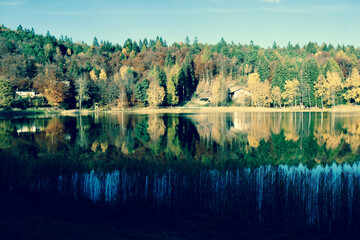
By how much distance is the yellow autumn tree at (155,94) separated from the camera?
86.4 m

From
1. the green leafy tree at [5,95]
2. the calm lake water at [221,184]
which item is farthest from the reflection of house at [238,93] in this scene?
the calm lake water at [221,184]

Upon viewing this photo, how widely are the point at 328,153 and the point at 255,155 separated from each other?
4.99 meters

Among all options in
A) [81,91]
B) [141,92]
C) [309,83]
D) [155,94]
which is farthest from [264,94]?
[81,91]

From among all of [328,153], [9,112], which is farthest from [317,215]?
Answer: [9,112]

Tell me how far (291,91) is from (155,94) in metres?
39.2

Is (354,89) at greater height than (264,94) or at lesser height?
greater

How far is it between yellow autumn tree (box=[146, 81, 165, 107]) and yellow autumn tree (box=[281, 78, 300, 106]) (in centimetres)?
3580

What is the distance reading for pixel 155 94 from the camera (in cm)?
8631

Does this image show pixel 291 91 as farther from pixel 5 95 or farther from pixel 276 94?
pixel 5 95

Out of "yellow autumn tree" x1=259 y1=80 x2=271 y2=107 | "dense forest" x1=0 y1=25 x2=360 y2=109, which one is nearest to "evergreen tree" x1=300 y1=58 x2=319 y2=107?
"dense forest" x1=0 y1=25 x2=360 y2=109

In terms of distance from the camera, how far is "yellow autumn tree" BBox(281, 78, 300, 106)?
82.0 metres

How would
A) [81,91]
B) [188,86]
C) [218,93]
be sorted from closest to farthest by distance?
[81,91] → [218,93] → [188,86]

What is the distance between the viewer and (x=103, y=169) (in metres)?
13.4

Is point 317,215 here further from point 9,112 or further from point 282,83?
point 282,83
